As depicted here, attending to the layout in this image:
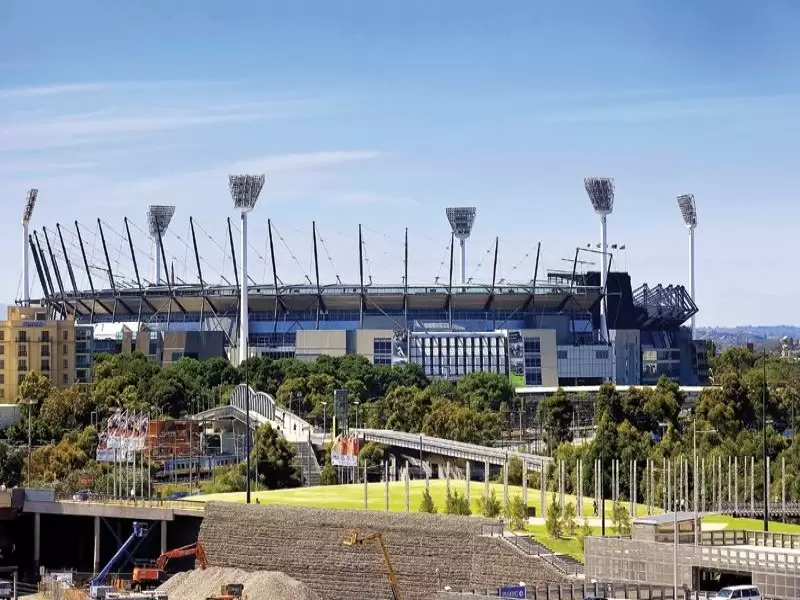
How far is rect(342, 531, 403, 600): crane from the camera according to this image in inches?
3430

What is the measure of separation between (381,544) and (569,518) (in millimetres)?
7897

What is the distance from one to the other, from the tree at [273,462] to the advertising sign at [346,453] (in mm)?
3043

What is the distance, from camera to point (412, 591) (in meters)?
87.1

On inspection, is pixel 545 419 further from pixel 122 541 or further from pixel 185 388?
pixel 122 541

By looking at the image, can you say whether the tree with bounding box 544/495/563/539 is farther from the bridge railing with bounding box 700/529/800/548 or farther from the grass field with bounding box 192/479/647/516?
the bridge railing with bounding box 700/529/800/548

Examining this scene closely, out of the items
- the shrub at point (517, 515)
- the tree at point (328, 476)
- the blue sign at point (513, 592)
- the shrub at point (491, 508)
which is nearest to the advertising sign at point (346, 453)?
the tree at point (328, 476)

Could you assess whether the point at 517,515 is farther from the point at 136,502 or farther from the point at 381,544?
the point at 136,502

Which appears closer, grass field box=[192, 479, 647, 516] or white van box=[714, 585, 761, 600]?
white van box=[714, 585, 761, 600]

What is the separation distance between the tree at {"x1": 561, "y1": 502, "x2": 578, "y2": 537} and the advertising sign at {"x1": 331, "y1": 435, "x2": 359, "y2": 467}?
98.8ft

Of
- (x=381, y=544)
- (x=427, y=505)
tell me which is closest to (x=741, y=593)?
(x=381, y=544)

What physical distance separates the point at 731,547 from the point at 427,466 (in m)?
72.3

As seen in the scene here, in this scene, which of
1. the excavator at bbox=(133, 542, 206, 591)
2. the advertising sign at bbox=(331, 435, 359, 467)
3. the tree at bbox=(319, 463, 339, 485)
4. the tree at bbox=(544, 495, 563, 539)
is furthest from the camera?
the tree at bbox=(319, 463, 339, 485)

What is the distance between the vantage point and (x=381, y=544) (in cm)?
8856

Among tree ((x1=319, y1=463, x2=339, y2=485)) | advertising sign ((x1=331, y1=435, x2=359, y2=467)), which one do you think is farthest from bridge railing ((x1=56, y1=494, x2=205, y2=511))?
tree ((x1=319, y1=463, x2=339, y2=485))
